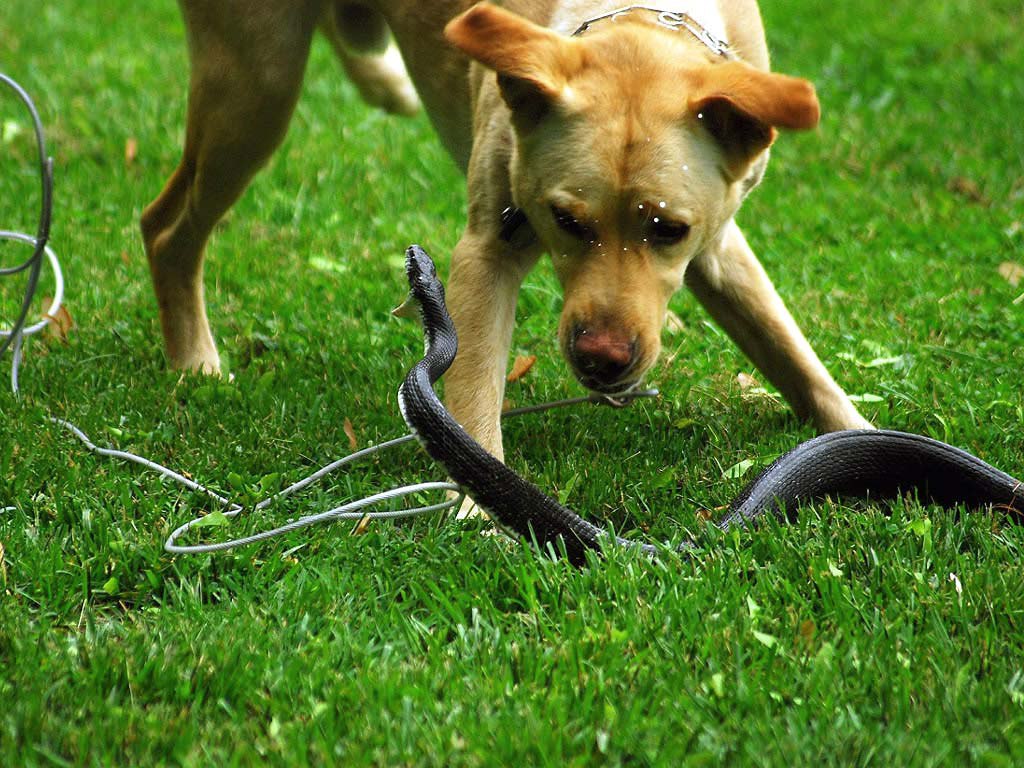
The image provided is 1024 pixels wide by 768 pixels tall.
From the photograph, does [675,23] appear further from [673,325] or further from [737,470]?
[673,325]

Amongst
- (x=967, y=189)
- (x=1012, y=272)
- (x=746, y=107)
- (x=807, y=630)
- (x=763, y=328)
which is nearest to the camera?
(x=807, y=630)

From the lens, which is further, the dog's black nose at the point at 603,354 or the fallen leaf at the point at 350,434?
the fallen leaf at the point at 350,434

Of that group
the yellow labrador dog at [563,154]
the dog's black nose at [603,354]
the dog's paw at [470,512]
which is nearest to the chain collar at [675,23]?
the yellow labrador dog at [563,154]

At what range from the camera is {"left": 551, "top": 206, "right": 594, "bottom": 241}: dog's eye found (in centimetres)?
293

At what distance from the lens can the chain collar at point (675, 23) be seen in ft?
10.5

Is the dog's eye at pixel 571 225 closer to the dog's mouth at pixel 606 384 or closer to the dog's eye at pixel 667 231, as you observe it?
the dog's eye at pixel 667 231

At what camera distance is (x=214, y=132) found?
401cm

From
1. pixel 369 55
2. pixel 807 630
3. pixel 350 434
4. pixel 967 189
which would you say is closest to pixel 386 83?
pixel 369 55

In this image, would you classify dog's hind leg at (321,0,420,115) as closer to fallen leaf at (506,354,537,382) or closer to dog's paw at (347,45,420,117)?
dog's paw at (347,45,420,117)

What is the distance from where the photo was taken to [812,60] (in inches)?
285

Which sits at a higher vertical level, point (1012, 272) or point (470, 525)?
point (470, 525)

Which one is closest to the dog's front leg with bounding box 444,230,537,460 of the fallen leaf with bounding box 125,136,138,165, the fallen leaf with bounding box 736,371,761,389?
the fallen leaf with bounding box 736,371,761,389

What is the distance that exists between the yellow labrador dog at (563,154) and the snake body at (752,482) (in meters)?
0.30

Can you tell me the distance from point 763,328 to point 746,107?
41.1 inches
